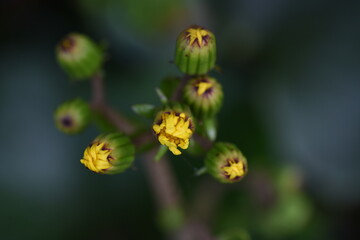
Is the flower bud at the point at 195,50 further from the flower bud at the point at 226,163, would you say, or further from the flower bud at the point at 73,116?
the flower bud at the point at 73,116

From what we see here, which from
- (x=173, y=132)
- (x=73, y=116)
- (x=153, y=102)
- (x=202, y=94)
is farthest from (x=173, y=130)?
(x=153, y=102)

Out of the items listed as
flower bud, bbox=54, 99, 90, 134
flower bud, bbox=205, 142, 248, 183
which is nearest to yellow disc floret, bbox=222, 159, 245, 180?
flower bud, bbox=205, 142, 248, 183

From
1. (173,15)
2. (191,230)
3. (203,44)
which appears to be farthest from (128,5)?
(203,44)

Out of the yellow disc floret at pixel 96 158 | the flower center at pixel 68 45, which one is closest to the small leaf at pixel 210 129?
the yellow disc floret at pixel 96 158

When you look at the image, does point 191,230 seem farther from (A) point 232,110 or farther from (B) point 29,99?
(B) point 29,99

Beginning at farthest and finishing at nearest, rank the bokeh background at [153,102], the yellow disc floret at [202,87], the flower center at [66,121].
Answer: the bokeh background at [153,102] < the flower center at [66,121] < the yellow disc floret at [202,87]

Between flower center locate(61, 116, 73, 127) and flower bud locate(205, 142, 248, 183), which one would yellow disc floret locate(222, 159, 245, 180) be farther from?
flower center locate(61, 116, 73, 127)
